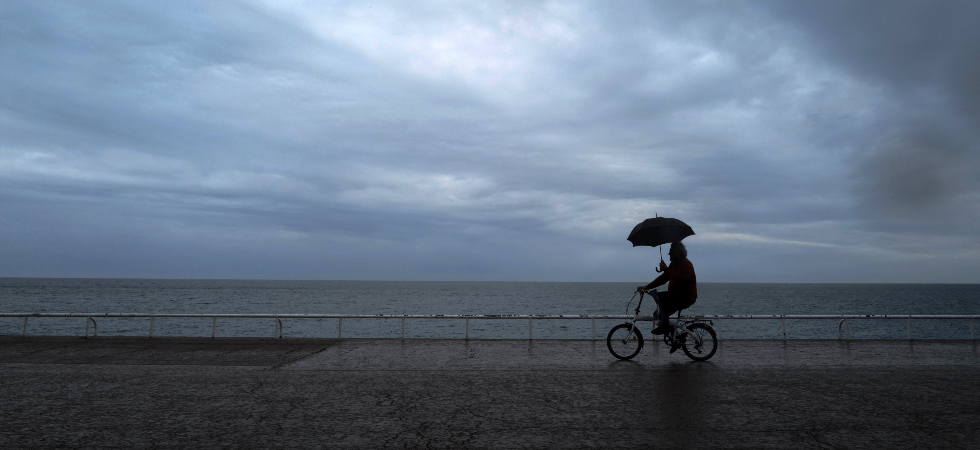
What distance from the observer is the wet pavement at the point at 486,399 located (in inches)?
203

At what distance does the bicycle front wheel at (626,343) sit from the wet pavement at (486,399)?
0.99ft

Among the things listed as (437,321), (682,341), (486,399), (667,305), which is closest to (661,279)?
(667,305)

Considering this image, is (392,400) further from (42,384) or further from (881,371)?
(881,371)

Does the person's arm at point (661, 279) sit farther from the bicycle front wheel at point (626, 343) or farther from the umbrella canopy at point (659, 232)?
the umbrella canopy at point (659, 232)

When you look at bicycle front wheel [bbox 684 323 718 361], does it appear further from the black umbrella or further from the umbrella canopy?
the umbrella canopy

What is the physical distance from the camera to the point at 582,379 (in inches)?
331

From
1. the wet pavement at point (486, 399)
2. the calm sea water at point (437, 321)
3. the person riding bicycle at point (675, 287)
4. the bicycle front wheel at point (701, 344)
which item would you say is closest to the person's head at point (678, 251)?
the person riding bicycle at point (675, 287)

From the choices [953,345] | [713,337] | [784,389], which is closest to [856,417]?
[784,389]

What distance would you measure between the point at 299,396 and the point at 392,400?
125cm

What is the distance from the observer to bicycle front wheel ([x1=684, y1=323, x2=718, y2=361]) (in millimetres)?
10797

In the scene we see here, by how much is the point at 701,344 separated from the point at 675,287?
119 centimetres

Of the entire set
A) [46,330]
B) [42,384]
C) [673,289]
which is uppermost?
[673,289]

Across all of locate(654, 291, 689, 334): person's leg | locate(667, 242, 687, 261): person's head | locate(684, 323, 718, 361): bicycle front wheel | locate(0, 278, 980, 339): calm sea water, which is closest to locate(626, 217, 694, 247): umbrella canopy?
locate(667, 242, 687, 261): person's head

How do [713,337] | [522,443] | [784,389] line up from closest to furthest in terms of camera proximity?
[522,443]
[784,389]
[713,337]
